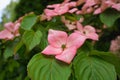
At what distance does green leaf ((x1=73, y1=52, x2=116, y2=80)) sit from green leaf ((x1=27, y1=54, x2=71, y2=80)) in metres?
0.04

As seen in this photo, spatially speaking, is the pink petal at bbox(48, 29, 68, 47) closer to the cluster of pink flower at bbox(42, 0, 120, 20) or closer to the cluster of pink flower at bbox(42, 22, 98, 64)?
the cluster of pink flower at bbox(42, 22, 98, 64)

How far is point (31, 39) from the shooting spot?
1.19 m

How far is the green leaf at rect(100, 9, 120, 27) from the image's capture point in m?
1.38

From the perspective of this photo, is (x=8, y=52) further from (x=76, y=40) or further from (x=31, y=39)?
(x=76, y=40)

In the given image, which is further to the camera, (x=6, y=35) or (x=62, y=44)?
(x=6, y=35)

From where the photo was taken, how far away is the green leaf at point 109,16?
1.38 metres

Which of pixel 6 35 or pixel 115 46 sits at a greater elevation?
pixel 6 35

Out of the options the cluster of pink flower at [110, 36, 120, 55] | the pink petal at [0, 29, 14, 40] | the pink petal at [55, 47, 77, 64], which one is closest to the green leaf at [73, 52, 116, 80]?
the pink petal at [55, 47, 77, 64]

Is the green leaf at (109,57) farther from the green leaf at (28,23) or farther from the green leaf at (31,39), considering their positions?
the green leaf at (28,23)

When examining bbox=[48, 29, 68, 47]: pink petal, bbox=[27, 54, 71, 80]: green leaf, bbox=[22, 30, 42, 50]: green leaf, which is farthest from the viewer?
bbox=[22, 30, 42, 50]: green leaf

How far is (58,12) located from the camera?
137 cm

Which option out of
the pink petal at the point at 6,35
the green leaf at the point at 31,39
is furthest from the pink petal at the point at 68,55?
the pink petal at the point at 6,35

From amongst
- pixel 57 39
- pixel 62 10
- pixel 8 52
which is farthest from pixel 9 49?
pixel 57 39

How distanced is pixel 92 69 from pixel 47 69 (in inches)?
5.0
